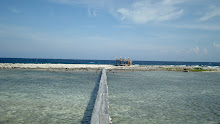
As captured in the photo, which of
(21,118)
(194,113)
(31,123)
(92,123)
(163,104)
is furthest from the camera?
(163,104)

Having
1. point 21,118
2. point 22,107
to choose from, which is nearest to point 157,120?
point 21,118

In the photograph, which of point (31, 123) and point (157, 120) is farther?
point (157, 120)

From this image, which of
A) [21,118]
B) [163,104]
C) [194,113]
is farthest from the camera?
[163,104]

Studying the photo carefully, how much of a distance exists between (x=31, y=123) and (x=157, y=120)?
5.92m

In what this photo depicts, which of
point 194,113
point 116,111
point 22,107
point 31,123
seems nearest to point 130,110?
point 116,111

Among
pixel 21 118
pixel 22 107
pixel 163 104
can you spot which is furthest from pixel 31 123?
pixel 163 104

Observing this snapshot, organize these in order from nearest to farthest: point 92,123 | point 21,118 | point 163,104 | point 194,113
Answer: point 92,123
point 21,118
point 194,113
point 163,104

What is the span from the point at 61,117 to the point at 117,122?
281cm

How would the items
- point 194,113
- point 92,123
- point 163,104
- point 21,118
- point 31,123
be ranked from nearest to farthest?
point 92,123
point 31,123
point 21,118
point 194,113
point 163,104

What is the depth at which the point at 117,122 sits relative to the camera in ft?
25.5

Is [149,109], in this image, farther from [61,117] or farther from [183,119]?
[61,117]

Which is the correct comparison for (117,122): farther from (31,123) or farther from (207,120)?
(207,120)

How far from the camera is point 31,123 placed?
741 cm

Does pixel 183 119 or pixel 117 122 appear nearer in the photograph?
pixel 117 122
